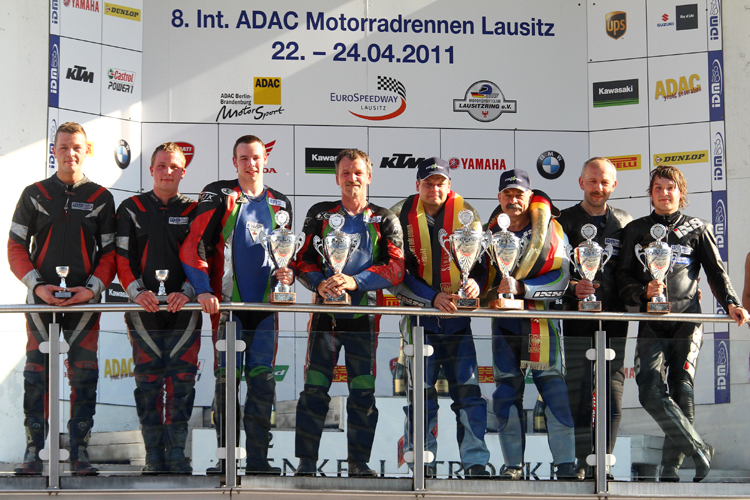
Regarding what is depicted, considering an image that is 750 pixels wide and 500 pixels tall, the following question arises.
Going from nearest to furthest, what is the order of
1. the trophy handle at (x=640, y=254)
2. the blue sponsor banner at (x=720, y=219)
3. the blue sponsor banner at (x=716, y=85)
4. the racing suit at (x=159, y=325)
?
the racing suit at (x=159, y=325) < the trophy handle at (x=640, y=254) < the blue sponsor banner at (x=720, y=219) < the blue sponsor banner at (x=716, y=85)

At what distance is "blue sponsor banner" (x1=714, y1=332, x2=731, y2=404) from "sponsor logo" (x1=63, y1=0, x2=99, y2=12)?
5466 mm

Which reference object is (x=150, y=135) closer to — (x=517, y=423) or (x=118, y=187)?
(x=118, y=187)

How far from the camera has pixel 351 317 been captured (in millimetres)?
3965

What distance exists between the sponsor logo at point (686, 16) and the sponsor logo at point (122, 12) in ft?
15.3

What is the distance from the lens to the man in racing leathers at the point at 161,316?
143 inches

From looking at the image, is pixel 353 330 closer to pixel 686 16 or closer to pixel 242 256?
pixel 242 256

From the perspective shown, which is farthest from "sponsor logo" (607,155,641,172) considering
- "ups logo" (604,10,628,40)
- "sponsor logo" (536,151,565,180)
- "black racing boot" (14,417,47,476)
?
"black racing boot" (14,417,47,476)

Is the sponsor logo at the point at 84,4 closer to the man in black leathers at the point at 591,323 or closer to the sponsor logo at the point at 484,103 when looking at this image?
the sponsor logo at the point at 484,103

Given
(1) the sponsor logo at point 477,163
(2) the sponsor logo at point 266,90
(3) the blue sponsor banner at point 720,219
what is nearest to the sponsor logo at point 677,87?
(3) the blue sponsor banner at point 720,219

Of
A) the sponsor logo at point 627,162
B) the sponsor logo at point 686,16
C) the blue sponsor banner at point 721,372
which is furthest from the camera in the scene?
the sponsor logo at point 627,162

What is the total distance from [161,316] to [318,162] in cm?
340

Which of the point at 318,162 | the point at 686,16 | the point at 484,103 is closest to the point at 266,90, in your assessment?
the point at 318,162

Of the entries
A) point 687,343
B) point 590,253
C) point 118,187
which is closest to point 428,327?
point 590,253

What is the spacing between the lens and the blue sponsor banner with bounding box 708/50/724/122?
696 cm
